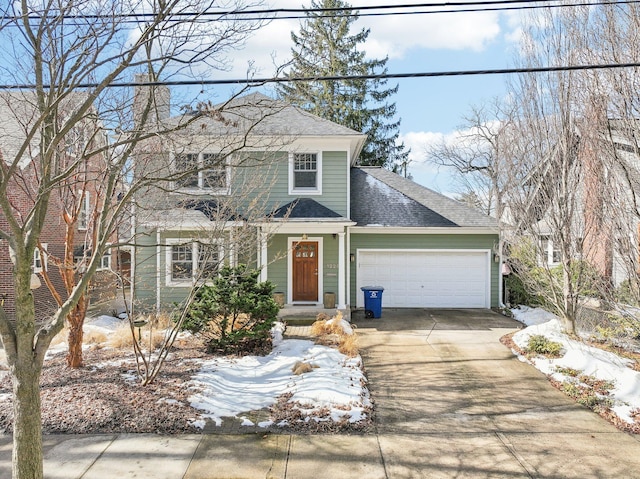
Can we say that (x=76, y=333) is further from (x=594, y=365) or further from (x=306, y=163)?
(x=594, y=365)

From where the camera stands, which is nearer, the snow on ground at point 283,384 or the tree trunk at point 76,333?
the snow on ground at point 283,384

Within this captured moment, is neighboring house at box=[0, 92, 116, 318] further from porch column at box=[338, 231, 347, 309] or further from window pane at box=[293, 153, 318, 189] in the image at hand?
porch column at box=[338, 231, 347, 309]

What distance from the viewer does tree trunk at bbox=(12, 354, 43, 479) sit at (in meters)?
3.84

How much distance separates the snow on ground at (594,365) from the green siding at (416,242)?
4583 millimetres

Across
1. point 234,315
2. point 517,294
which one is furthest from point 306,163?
point 517,294

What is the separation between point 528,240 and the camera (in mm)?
10562

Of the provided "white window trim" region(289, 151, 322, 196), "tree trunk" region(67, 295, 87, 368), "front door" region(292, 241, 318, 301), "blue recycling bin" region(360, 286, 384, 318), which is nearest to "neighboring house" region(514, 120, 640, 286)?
"blue recycling bin" region(360, 286, 384, 318)

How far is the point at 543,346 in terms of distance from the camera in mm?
8875

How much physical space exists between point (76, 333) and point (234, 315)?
2773 mm

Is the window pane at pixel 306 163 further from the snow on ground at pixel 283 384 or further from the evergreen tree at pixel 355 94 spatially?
the evergreen tree at pixel 355 94

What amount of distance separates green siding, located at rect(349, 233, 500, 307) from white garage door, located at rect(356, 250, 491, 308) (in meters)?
0.20

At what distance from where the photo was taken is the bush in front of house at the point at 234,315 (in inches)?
346

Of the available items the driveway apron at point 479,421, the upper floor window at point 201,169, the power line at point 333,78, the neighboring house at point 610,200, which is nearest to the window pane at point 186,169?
the upper floor window at point 201,169

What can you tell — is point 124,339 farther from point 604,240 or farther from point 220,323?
point 604,240
